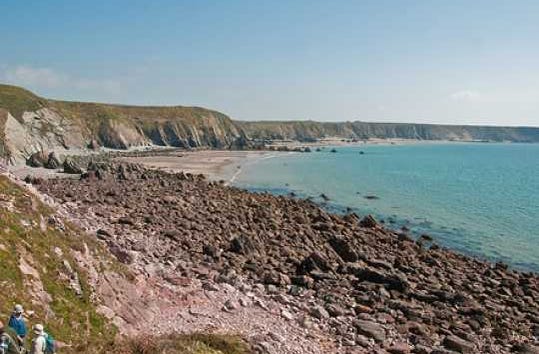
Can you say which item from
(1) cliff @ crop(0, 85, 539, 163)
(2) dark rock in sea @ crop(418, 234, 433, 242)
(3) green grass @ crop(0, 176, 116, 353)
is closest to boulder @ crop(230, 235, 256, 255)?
(3) green grass @ crop(0, 176, 116, 353)

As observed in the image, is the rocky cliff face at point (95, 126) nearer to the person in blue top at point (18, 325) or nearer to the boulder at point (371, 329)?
the boulder at point (371, 329)

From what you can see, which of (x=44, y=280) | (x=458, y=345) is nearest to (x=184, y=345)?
(x=44, y=280)

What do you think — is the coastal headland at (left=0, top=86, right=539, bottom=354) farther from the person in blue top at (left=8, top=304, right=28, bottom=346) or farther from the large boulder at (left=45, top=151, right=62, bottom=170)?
the large boulder at (left=45, top=151, right=62, bottom=170)

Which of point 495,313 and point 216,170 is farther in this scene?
point 216,170

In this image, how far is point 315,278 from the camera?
2128 centimetres

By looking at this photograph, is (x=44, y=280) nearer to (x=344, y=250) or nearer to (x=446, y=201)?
(x=344, y=250)

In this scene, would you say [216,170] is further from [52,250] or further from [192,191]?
[52,250]

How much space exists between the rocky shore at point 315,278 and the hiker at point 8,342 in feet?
17.9

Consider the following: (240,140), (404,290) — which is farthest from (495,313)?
(240,140)

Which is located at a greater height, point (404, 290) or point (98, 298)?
point (98, 298)

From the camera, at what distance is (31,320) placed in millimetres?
11117

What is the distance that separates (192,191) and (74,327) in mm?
30619

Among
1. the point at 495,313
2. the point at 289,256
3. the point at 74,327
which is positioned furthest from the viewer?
the point at 289,256

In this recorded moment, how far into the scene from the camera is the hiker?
9.14 m
